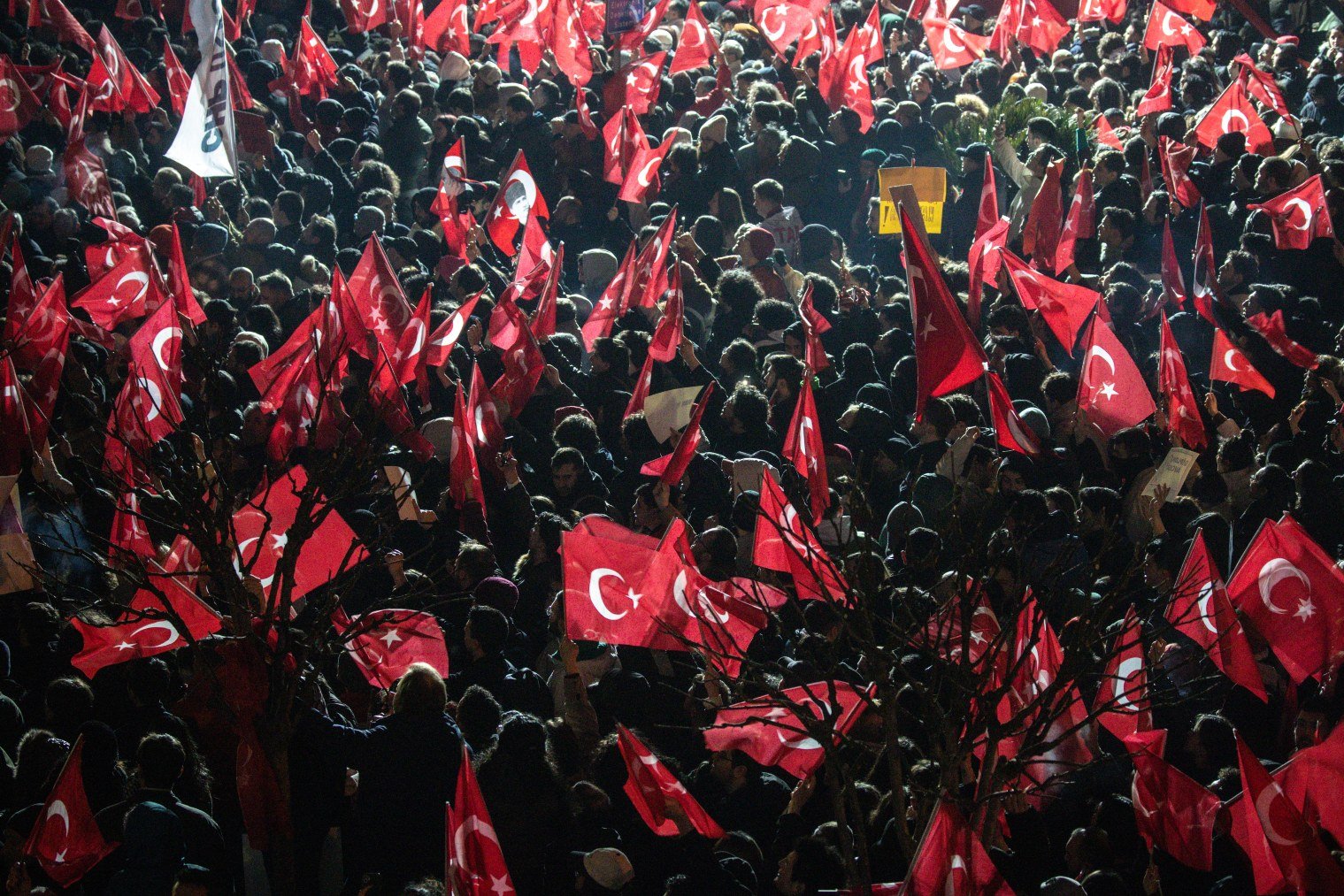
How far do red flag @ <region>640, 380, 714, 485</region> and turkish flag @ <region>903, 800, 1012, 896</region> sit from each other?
3261 millimetres

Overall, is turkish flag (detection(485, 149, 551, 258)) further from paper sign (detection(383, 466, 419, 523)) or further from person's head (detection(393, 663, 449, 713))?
person's head (detection(393, 663, 449, 713))

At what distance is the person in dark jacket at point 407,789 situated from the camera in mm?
5750

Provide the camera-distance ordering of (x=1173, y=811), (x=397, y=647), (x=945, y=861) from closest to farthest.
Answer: (x=945, y=861) < (x=1173, y=811) < (x=397, y=647)

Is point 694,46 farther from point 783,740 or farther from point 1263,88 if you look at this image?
point 783,740

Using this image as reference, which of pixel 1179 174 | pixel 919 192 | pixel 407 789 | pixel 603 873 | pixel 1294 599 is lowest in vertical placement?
pixel 603 873

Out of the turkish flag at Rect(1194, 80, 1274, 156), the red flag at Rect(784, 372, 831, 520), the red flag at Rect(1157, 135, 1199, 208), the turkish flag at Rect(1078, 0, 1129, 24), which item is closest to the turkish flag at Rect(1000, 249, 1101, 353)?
the red flag at Rect(1157, 135, 1199, 208)

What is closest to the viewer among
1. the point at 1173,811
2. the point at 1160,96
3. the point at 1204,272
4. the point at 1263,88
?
the point at 1173,811

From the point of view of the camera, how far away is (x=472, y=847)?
5.29 metres

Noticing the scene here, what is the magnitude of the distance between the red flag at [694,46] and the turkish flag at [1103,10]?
→ 4326 millimetres

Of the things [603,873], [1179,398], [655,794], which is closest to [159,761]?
[603,873]

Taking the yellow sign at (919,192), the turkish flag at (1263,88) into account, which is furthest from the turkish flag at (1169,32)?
the yellow sign at (919,192)

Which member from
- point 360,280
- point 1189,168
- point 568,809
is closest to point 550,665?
point 568,809

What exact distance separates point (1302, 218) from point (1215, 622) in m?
4.73

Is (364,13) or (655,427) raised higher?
(364,13)
